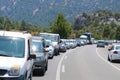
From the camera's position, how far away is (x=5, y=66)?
32.7ft

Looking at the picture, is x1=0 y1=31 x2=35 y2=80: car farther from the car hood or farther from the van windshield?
the van windshield

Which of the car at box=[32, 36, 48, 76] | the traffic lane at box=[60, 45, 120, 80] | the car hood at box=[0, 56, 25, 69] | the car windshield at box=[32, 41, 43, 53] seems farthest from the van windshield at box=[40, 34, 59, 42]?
the car hood at box=[0, 56, 25, 69]

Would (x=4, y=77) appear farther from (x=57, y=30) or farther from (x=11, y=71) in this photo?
(x=57, y=30)

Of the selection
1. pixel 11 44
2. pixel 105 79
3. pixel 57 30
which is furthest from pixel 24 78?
pixel 57 30

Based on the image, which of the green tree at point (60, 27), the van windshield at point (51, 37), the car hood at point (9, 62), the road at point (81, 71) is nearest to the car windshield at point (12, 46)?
the car hood at point (9, 62)

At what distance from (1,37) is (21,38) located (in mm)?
594

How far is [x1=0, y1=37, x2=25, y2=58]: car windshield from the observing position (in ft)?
36.4

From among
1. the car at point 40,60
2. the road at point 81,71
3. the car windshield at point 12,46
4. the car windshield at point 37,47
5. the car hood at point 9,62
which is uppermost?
the car windshield at point 12,46

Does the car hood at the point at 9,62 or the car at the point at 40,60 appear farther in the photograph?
the car at the point at 40,60

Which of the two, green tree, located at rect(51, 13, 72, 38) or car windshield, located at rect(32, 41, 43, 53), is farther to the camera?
green tree, located at rect(51, 13, 72, 38)

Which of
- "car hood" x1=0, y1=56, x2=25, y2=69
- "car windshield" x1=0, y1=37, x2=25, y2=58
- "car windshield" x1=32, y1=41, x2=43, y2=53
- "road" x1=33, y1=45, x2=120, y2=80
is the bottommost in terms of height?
"road" x1=33, y1=45, x2=120, y2=80

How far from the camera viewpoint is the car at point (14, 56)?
9.96 meters

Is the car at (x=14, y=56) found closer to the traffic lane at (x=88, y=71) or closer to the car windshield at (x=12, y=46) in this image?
the car windshield at (x=12, y=46)

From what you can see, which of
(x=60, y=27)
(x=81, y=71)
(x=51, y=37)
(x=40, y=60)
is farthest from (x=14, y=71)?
(x=60, y=27)
